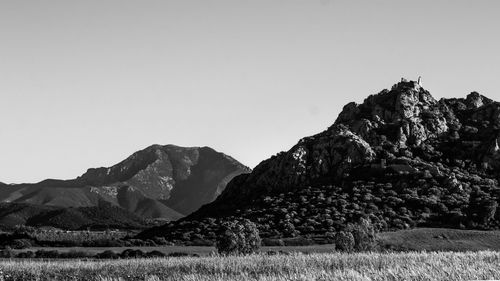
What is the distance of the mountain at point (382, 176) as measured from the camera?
448 ft

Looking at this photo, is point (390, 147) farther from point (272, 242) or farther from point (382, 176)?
point (272, 242)

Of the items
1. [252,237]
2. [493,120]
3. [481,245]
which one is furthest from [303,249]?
[493,120]

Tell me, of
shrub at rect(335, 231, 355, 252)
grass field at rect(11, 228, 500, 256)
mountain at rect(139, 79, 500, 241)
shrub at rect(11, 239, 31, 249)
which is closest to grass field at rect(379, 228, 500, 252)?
grass field at rect(11, 228, 500, 256)

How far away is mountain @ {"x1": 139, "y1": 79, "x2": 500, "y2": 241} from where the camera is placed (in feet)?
448

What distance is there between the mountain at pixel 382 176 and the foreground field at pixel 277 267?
85.1m

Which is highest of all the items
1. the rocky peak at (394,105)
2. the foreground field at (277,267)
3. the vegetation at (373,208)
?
the rocky peak at (394,105)

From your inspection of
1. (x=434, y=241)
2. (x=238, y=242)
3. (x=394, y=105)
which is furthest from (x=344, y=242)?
(x=394, y=105)

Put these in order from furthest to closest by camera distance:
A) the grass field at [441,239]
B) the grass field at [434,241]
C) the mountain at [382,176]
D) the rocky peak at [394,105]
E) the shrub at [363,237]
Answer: the rocky peak at [394,105], the mountain at [382,176], the grass field at [441,239], the grass field at [434,241], the shrub at [363,237]

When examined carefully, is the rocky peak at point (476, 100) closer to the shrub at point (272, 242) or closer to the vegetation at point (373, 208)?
the vegetation at point (373, 208)

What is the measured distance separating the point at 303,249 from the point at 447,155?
68.7 m

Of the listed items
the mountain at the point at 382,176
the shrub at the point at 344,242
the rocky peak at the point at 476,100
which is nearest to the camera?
the shrub at the point at 344,242

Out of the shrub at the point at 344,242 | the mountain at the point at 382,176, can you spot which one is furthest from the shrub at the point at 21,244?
the shrub at the point at 344,242

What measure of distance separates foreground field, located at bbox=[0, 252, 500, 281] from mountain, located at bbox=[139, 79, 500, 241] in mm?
85060

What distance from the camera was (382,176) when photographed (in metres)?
155
